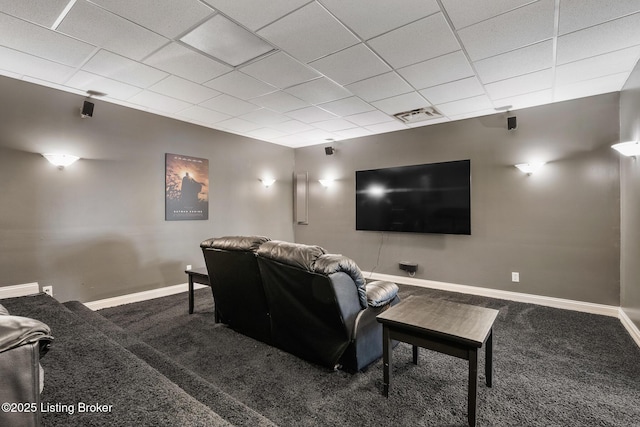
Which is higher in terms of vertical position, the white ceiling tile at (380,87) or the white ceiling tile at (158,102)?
the white ceiling tile at (158,102)

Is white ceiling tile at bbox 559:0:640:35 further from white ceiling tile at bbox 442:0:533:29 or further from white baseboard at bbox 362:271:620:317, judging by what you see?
white baseboard at bbox 362:271:620:317

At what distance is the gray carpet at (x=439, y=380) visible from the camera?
1.82m

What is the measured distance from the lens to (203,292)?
4570 mm

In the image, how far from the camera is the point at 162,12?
2.15 m

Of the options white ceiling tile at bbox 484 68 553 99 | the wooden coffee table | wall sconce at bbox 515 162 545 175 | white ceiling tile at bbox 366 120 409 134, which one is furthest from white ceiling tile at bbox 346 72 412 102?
the wooden coffee table

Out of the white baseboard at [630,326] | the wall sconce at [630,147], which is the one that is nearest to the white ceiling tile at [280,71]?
the wall sconce at [630,147]

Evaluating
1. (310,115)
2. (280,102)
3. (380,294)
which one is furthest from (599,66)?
(280,102)

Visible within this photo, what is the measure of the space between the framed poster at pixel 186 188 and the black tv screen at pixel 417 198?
Answer: 2624 millimetres

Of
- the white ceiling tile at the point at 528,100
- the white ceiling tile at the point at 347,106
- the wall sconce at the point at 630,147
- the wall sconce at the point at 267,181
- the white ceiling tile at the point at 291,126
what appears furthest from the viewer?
the wall sconce at the point at 267,181

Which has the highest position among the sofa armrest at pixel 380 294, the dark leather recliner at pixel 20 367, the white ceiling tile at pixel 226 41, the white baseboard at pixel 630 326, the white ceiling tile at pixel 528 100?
the white ceiling tile at pixel 226 41

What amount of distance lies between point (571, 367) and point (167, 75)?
A: 14.5 ft

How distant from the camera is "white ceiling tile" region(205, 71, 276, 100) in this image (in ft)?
10.4

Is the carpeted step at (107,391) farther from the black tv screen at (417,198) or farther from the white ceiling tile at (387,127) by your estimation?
the white ceiling tile at (387,127)

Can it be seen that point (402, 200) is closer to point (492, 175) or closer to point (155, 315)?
point (492, 175)
